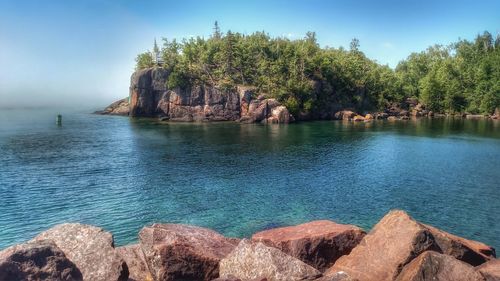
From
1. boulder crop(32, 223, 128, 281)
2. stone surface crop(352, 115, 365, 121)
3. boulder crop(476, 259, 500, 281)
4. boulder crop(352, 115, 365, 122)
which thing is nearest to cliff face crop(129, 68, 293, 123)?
boulder crop(352, 115, 365, 122)

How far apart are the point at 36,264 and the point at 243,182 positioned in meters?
37.7

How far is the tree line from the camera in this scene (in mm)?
146625

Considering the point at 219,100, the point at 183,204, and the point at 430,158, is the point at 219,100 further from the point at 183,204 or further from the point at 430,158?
the point at 183,204

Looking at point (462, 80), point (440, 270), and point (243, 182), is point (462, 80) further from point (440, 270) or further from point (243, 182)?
point (440, 270)

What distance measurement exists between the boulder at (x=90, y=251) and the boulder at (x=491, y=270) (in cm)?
1483

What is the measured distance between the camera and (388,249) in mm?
19281

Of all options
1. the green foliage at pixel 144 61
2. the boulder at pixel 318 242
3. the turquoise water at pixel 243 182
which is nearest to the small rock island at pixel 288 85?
the green foliage at pixel 144 61

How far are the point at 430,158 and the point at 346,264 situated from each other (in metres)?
55.1

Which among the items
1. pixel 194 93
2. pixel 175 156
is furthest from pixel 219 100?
pixel 175 156

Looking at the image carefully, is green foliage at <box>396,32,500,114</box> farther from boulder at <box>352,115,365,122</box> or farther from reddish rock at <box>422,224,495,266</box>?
reddish rock at <box>422,224,495,266</box>

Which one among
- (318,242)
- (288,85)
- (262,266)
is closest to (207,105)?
(288,85)

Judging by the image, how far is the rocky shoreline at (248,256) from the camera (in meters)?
15.0

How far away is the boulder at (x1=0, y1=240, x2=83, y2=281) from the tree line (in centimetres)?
12611

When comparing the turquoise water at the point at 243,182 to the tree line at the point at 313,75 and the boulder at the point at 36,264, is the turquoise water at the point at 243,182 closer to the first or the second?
the boulder at the point at 36,264
